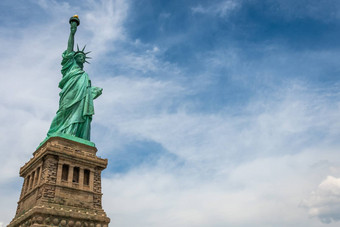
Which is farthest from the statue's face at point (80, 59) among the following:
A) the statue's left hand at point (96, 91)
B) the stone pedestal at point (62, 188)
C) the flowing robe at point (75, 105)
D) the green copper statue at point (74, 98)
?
the stone pedestal at point (62, 188)

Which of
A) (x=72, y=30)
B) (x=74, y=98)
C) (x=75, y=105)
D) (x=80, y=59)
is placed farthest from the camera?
(x=72, y=30)

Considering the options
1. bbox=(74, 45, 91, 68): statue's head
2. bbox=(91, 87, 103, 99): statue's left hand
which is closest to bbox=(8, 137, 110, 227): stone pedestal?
bbox=(91, 87, 103, 99): statue's left hand

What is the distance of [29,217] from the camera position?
2622 centimetres

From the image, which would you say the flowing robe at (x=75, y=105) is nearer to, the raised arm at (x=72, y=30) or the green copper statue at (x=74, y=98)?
the green copper statue at (x=74, y=98)

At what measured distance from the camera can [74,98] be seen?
3469cm

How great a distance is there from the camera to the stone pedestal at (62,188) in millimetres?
26484

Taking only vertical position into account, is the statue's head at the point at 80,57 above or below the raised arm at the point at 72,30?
below

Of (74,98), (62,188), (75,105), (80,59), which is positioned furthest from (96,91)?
(62,188)

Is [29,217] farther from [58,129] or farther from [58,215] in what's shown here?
[58,129]

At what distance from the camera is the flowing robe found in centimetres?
3312

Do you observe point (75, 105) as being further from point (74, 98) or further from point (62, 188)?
point (62, 188)

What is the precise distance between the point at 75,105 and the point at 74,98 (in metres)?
0.90

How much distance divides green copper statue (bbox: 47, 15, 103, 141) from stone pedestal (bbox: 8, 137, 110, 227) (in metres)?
2.28

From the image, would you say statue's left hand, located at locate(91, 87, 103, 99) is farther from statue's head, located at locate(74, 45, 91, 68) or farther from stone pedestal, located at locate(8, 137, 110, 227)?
stone pedestal, located at locate(8, 137, 110, 227)
